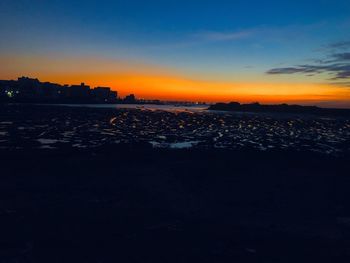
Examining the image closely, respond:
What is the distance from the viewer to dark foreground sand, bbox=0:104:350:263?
862cm

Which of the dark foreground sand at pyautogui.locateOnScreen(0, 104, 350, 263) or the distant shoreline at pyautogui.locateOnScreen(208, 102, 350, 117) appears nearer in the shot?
the dark foreground sand at pyautogui.locateOnScreen(0, 104, 350, 263)

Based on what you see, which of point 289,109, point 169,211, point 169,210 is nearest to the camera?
point 169,211

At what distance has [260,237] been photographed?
380 inches

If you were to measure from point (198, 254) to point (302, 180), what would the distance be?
34.3ft

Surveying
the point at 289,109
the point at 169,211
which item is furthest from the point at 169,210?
the point at 289,109

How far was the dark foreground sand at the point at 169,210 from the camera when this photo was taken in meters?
8.62

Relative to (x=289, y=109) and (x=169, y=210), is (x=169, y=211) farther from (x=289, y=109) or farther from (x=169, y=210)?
(x=289, y=109)

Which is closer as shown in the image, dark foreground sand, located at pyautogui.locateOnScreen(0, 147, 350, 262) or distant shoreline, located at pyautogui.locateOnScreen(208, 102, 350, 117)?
dark foreground sand, located at pyautogui.locateOnScreen(0, 147, 350, 262)

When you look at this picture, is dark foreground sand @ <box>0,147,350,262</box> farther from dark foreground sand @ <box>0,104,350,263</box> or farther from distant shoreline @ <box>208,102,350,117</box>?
distant shoreline @ <box>208,102,350,117</box>

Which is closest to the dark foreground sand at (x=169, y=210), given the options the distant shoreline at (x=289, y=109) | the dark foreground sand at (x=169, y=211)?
the dark foreground sand at (x=169, y=211)

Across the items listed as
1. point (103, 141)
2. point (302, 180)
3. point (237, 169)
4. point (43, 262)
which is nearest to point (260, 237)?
point (43, 262)

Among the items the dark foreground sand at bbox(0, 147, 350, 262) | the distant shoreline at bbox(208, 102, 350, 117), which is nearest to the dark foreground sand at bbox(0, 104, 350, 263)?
the dark foreground sand at bbox(0, 147, 350, 262)

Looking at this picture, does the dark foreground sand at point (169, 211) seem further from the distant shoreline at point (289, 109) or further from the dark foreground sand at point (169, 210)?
the distant shoreline at point (289, 109)

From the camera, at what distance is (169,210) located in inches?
462
